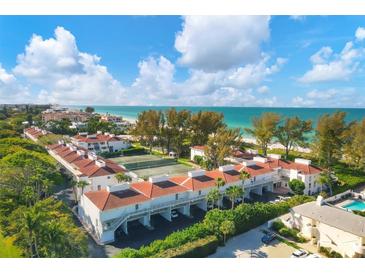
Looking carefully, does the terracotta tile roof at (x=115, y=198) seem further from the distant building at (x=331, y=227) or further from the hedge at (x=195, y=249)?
the distant building at (x=331, y=227)

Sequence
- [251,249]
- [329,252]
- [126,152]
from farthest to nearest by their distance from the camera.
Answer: [126,152] → [251,249] → [329,252]

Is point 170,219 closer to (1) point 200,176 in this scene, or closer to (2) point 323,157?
(1) point 200,176

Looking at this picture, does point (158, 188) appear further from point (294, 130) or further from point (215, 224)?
point (294, 130)

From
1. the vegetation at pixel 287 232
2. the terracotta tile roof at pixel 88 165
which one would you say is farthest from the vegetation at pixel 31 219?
the vegetation at pixel 287 232

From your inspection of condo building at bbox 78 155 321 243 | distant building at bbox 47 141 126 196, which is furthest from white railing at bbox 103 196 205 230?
distant building at bbox 47 141 126 196

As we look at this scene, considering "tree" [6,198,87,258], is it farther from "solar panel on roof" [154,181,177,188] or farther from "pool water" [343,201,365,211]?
"pool water" [343,201,365,211]

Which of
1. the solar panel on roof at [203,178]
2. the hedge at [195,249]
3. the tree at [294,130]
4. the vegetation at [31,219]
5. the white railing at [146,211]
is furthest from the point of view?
the tree at [294,130]

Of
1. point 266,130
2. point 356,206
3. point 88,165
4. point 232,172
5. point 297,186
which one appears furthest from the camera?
point 266,130

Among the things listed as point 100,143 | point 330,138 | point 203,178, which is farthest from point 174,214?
point 100,143
